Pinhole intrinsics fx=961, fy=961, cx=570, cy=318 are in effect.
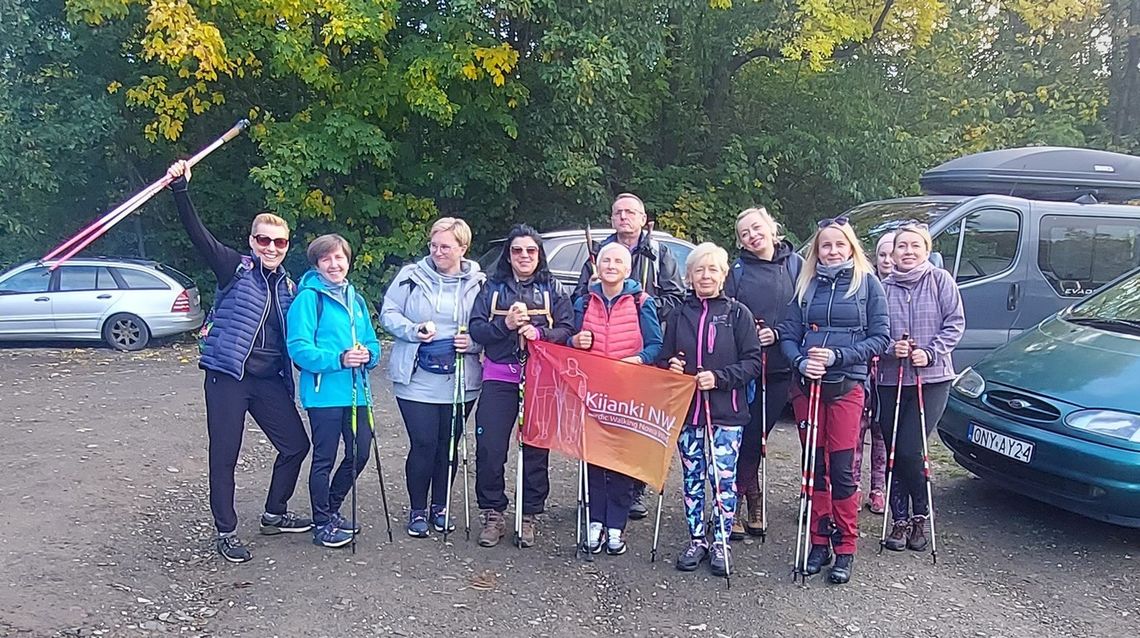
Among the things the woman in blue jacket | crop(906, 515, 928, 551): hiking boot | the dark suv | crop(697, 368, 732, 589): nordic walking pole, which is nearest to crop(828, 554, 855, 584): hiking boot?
crop(697, 368, 732, 589): nordic walking pole

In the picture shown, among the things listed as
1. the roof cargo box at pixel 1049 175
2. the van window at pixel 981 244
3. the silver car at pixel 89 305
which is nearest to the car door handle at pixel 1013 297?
the van window at pixel 981 244

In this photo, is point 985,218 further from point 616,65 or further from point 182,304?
point 182,304

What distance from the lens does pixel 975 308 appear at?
821 cm

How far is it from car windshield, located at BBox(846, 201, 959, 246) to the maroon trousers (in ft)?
11.9

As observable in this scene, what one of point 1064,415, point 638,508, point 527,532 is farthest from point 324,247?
point 1064,415

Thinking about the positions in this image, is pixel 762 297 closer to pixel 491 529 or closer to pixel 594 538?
pixel 594 538

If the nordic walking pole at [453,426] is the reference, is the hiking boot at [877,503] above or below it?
below

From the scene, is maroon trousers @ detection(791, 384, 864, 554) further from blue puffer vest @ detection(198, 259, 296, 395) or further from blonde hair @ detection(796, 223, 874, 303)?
blue puffer vest @ detection(198, 259, 296, 395)

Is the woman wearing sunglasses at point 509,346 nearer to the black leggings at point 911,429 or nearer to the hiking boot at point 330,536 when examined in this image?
the hiking boot at point 330,536

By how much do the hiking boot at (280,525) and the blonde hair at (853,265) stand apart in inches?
116

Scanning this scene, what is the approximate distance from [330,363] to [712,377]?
1.90 meters

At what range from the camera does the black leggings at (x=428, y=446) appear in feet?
16.8

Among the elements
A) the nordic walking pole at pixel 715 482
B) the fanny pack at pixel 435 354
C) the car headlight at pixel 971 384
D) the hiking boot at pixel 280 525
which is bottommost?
the hiking boot at pixel 280 525

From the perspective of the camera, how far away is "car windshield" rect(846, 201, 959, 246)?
8.17m
